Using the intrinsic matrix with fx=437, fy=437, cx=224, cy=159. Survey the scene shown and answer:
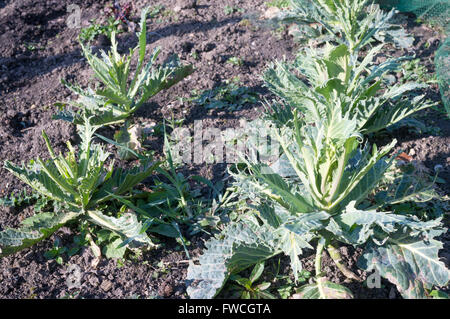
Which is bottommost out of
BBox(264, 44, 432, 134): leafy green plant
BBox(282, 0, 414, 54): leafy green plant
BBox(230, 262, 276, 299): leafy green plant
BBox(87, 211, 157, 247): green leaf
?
BBox(230, 262, 276, 299): leafy green plant

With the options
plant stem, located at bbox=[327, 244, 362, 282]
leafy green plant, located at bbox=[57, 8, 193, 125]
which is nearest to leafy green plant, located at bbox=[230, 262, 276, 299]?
plant stem, located at bbox=[327, 244, 362, 282]

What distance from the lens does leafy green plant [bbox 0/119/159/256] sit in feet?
7.82

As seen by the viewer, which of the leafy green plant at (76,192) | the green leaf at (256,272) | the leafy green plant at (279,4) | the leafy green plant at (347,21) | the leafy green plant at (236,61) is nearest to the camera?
the green leaf at (256,272)

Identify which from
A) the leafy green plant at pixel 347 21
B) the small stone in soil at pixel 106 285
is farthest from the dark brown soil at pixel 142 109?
the leafy green plant at pixel 347 21

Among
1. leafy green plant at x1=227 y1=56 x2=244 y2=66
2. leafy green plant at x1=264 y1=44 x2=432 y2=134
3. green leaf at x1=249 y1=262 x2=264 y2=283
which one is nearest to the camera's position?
green leaf at x1=249 y1=262 x2=264 y2=283

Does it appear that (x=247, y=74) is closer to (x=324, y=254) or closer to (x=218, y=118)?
(x=218, y=118)

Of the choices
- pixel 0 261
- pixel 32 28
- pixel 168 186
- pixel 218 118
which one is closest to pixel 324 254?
pixel 168 186

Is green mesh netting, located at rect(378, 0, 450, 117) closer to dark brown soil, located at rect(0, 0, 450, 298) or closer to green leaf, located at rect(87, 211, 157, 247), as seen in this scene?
dark brown soil, located at rect(0, 0, 450, 298)

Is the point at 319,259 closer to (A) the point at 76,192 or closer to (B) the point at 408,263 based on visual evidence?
(B) the point at 408,263

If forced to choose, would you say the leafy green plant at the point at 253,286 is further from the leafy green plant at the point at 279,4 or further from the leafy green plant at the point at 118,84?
the leafy green plant at the point at 279,4

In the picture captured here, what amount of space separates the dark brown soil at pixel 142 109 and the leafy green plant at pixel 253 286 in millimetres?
273

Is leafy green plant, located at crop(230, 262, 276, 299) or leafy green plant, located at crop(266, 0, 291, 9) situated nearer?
leafy green plant, located at crop(230, 262, 276, 299)

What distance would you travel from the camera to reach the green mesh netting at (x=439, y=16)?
3.22 m

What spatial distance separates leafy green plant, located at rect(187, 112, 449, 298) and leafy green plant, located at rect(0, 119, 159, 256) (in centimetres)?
48
